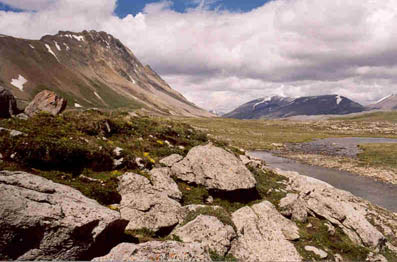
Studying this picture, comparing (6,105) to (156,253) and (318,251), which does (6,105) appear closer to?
(156,253)

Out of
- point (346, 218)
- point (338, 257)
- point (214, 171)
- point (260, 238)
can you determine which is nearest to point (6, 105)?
point (214, 171)

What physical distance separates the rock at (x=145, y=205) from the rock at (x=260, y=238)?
158 inches

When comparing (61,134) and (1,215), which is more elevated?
(61,134)

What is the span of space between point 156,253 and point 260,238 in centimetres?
818

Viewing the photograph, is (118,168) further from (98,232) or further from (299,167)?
(299,167)

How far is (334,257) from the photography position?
15586 millimetres

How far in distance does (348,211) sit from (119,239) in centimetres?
1946

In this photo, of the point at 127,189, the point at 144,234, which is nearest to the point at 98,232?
the point at 144,234

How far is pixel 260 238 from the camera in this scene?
1584 cm

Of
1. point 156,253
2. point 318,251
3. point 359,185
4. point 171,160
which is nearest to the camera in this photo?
point 156,253

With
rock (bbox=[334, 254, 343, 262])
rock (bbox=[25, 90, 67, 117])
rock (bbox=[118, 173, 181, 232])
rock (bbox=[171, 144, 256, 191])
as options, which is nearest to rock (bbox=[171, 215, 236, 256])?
rock (bbox=[118, 173, 181, 232])

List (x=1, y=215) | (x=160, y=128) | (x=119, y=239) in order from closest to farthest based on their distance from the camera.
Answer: (x=1, y=215), (x=119, y=239), (x=160, y=128)

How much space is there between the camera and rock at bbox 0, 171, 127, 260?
9227mm

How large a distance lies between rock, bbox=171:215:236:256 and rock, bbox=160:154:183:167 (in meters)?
8.32
